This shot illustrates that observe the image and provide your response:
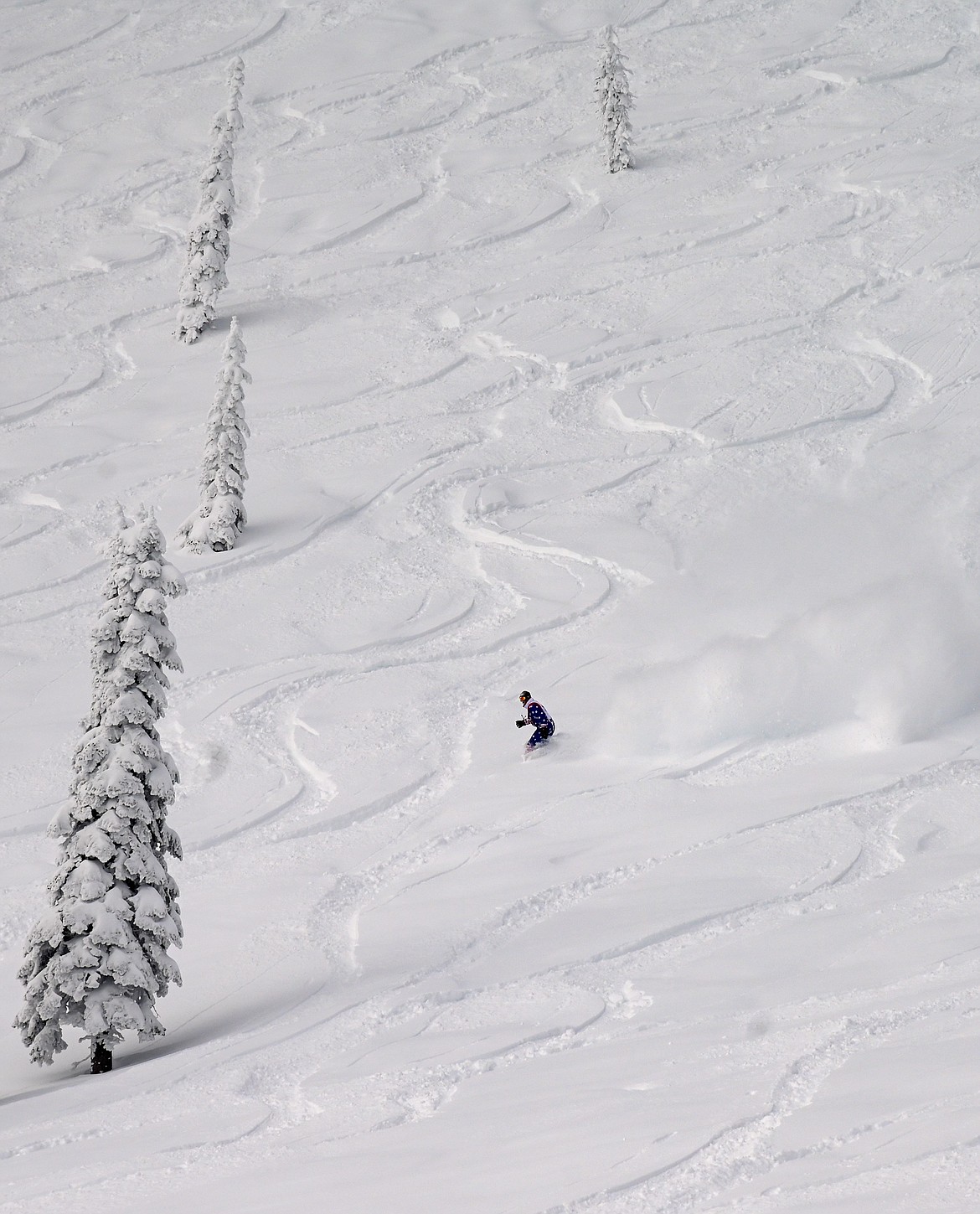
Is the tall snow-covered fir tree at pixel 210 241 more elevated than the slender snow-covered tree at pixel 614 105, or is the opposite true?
the slender snow-covered tree at pixel 614 105

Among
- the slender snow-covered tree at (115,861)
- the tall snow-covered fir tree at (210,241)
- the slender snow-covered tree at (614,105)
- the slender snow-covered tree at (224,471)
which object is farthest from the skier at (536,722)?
the slender snow-covered tree at (614,105)

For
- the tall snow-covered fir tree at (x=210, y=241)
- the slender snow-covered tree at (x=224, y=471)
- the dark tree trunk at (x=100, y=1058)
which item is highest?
the tall snow-covered fir tree at (x=210, y=241)

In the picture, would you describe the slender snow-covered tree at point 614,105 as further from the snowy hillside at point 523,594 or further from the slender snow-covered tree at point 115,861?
the slender snow-covered tree at point 115,861

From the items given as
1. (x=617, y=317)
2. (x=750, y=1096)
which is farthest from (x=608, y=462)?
(x=750, y=1096)

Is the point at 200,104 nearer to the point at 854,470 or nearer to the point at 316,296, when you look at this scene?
the point at 316,296

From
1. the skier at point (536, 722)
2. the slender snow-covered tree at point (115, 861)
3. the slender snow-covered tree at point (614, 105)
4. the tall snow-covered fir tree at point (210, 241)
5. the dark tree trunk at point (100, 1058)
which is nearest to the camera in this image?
the slender snow-covered tree at point (115, 861)

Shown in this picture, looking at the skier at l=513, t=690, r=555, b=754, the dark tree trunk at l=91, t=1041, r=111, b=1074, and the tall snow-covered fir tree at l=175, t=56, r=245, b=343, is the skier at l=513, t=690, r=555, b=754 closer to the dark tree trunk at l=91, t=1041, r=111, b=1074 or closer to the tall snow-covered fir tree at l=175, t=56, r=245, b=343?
the dark tree trunk at l=91, t=1041, r=111, b=1074

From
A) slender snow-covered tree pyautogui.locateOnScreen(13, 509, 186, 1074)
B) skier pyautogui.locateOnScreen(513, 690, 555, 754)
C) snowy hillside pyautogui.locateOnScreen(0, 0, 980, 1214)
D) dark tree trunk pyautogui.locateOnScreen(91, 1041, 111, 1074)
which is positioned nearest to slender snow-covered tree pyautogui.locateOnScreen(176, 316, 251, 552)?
snowy hillside pyautogui.locateOnScreen(0, 0, 980, 1214)
